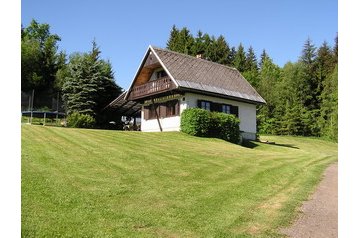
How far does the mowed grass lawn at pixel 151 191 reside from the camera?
331 inches

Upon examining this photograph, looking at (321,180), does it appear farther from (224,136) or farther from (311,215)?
(224,136)

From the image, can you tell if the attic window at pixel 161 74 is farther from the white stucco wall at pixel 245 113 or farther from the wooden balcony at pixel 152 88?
the white stucco wall at pixel 245 113

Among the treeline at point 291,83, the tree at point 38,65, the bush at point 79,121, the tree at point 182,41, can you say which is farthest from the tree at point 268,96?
the tree at point 38,65

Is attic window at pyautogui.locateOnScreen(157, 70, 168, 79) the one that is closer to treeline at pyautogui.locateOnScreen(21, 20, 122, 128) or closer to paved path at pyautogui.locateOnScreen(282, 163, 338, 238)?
treeline at pyautogui.locateOnScreen(21, 20, 122, 128)

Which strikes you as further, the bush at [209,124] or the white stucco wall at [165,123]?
the white stucco wall at [165,123]

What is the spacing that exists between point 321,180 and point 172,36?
215 feet

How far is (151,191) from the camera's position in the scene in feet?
36.8

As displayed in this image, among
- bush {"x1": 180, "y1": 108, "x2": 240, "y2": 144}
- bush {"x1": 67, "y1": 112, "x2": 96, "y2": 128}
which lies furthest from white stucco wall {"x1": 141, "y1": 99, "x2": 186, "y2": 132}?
bush {"x1": 67, "y1": 112, "x2": 96, "y2": 128}

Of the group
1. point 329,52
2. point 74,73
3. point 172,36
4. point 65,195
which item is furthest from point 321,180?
point 172,36

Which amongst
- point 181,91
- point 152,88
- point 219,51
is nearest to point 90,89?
point 152,88

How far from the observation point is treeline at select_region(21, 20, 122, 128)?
42.7m

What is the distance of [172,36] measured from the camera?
254ft

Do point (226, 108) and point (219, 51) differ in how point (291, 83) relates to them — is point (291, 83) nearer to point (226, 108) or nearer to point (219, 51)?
point (219, 51)

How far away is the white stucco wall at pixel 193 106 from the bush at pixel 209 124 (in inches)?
43.3
